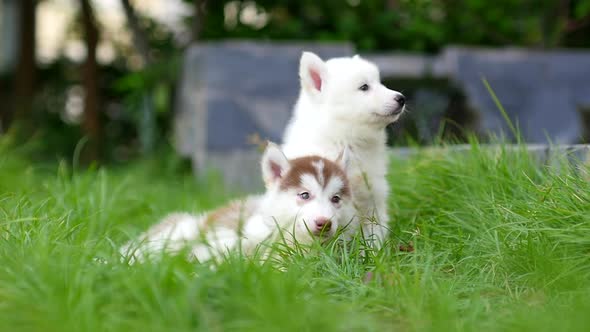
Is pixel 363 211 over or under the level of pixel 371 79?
under

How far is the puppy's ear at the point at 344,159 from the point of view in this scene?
3.39 meters

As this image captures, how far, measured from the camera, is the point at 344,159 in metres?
3.40

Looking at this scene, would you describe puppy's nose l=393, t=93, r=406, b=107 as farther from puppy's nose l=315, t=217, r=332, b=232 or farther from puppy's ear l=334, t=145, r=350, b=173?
puppy's nose l=315, t=217, r=332, b=232

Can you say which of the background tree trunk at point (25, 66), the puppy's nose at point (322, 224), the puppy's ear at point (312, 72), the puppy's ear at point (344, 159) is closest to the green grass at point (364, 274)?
the puppy's nose at point (322, 224)

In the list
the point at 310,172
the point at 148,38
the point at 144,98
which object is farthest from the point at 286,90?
the point at 310,172

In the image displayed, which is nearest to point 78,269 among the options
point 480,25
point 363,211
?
point 363,211

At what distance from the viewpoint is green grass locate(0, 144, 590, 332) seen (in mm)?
2098

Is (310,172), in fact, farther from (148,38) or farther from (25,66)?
(25,66)

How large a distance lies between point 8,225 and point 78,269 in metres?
0.77

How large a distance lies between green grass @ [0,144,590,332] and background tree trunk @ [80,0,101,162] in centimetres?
522

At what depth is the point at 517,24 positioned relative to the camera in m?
8.73

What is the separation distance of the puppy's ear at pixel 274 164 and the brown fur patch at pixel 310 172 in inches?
1.7

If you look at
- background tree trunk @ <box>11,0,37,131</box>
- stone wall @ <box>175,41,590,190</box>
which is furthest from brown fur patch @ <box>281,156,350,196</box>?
background tree trunk @ <box>11,0,37,131</box>

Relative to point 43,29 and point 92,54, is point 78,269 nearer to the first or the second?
point 92,54
